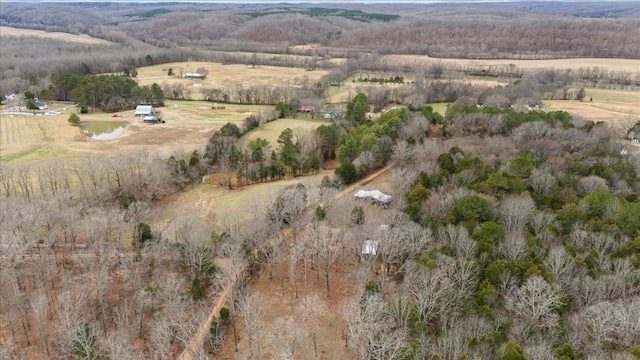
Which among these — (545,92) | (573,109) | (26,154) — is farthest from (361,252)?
(545,92)

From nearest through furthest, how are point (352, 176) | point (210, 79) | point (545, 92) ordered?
point (352, 176) → point (545, 92) → point (210, 79)

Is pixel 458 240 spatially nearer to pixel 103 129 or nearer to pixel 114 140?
pixel 114 140

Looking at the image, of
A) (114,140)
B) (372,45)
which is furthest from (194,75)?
(372,45)

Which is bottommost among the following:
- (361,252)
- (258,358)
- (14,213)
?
(258,358)

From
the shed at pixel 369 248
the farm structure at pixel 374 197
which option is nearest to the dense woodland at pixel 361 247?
the shed at pixel 369 248

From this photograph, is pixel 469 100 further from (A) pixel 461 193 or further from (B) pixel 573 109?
(A) pixel 461 193
